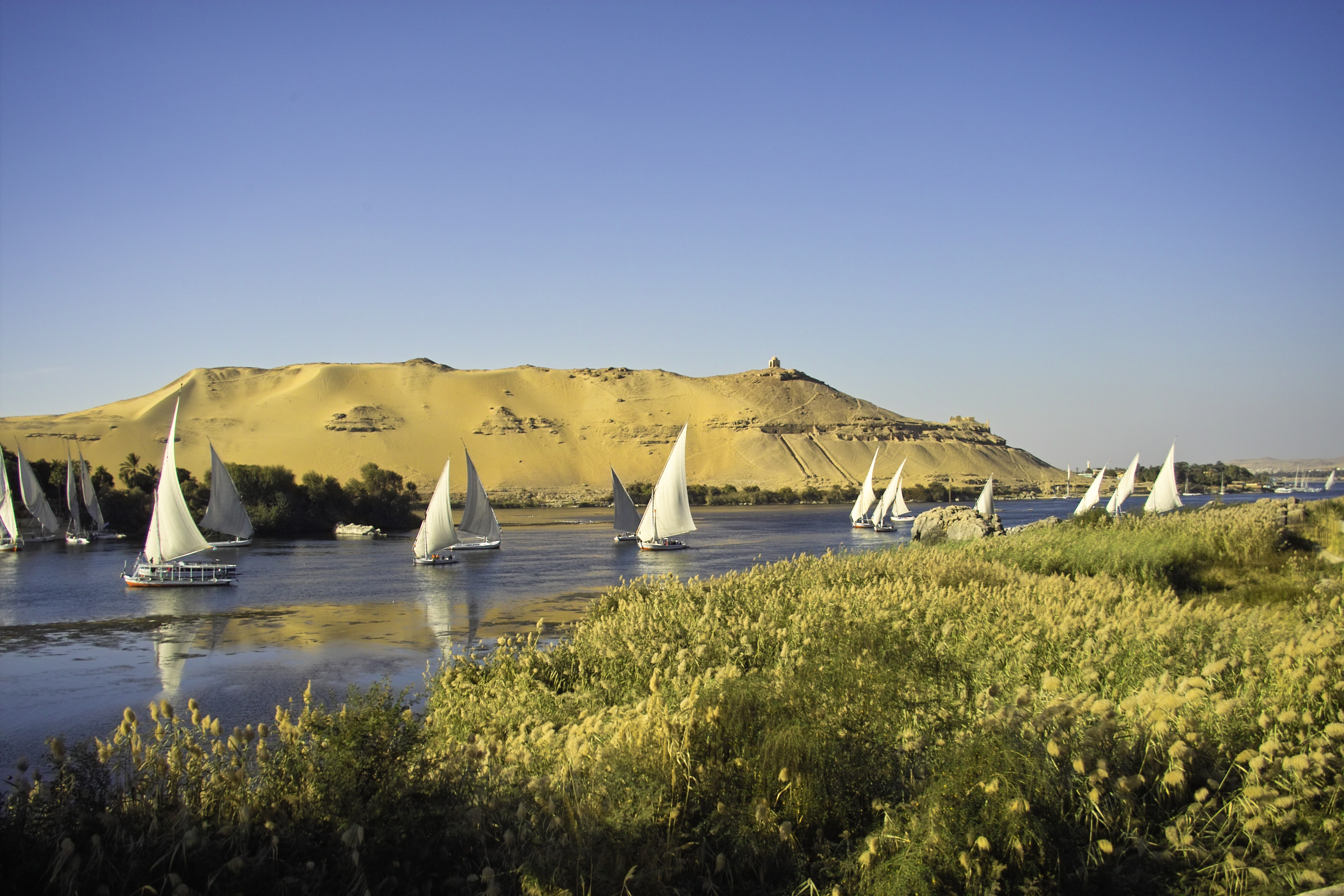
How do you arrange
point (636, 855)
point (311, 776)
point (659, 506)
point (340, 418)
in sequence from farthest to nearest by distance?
point (340, 418) < point (659, 506) < point (311, 776) < point (636, 855)

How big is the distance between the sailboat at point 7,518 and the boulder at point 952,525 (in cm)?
4075

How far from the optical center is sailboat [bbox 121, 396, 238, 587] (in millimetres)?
28547

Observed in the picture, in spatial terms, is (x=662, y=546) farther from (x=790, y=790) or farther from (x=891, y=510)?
(x=790, y=790)

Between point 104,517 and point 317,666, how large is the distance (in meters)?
44.7

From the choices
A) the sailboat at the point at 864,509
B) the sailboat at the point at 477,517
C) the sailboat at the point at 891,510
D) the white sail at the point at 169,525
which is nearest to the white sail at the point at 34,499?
the white sail at the point at 169,525

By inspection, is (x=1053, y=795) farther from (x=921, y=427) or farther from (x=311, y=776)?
(x=921, y=427)

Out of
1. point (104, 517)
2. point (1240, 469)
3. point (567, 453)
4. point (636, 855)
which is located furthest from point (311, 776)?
point (1240, 469)

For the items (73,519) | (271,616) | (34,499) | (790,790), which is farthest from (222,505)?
(790,790)

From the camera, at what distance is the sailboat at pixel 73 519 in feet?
149

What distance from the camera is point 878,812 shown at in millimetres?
4707

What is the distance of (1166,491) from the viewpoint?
39938 millimetres

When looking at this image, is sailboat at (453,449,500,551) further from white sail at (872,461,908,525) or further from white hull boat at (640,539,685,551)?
white sail at (872,461,908,525)

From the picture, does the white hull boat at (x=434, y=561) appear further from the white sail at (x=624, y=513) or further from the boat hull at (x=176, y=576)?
the white sail at (x=624, y=513)

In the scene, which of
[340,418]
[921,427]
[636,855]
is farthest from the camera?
[921,427]
